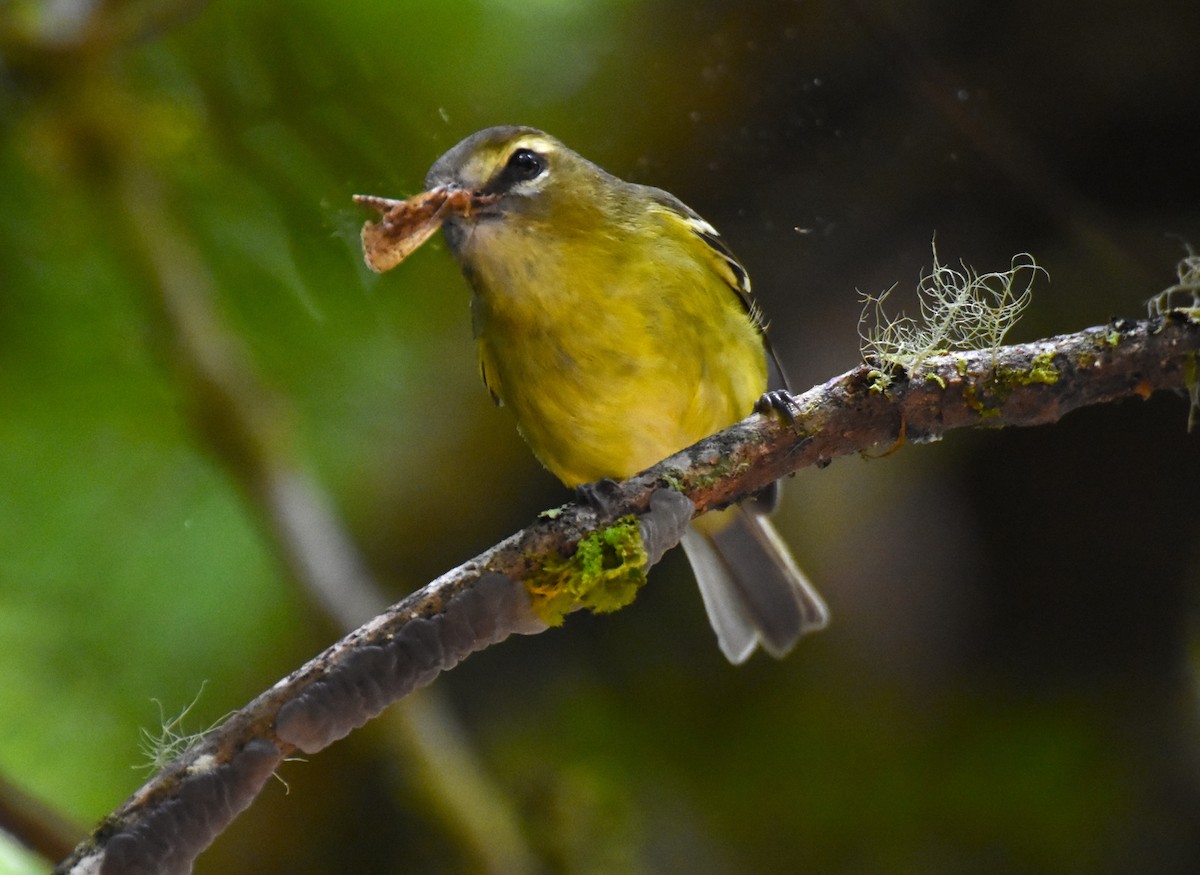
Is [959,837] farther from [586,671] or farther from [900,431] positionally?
[900,431]

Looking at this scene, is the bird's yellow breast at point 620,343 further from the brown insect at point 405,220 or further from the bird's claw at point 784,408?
the bird's claw at point 784,408

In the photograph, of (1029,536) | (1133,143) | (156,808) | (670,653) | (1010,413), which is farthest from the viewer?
(670,653)

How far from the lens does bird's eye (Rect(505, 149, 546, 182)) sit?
1.09 meters

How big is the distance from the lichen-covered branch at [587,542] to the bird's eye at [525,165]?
0.38 m

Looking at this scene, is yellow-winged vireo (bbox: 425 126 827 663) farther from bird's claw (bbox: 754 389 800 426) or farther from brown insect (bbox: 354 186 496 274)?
bird's claw (bbox: 754 389 800 426)

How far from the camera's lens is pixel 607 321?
124 centimetres

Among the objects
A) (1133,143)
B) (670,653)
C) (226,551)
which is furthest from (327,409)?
(1133,143)

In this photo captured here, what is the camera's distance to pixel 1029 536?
1.46 m

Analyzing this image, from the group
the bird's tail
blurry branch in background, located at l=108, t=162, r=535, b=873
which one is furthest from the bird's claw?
blurry branch in background, located at l=108, t=162, r=535, b=873

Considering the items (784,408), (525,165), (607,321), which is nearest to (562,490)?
(607,321)

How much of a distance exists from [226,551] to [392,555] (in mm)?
255

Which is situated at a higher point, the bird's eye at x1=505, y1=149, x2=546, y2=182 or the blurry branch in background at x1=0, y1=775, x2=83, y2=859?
the bird's eye at x1=505, y1=149, x2=546, y2=182

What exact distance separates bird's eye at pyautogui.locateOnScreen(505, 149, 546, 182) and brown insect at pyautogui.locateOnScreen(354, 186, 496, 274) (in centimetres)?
7

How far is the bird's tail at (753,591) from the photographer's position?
1501 millimetres
